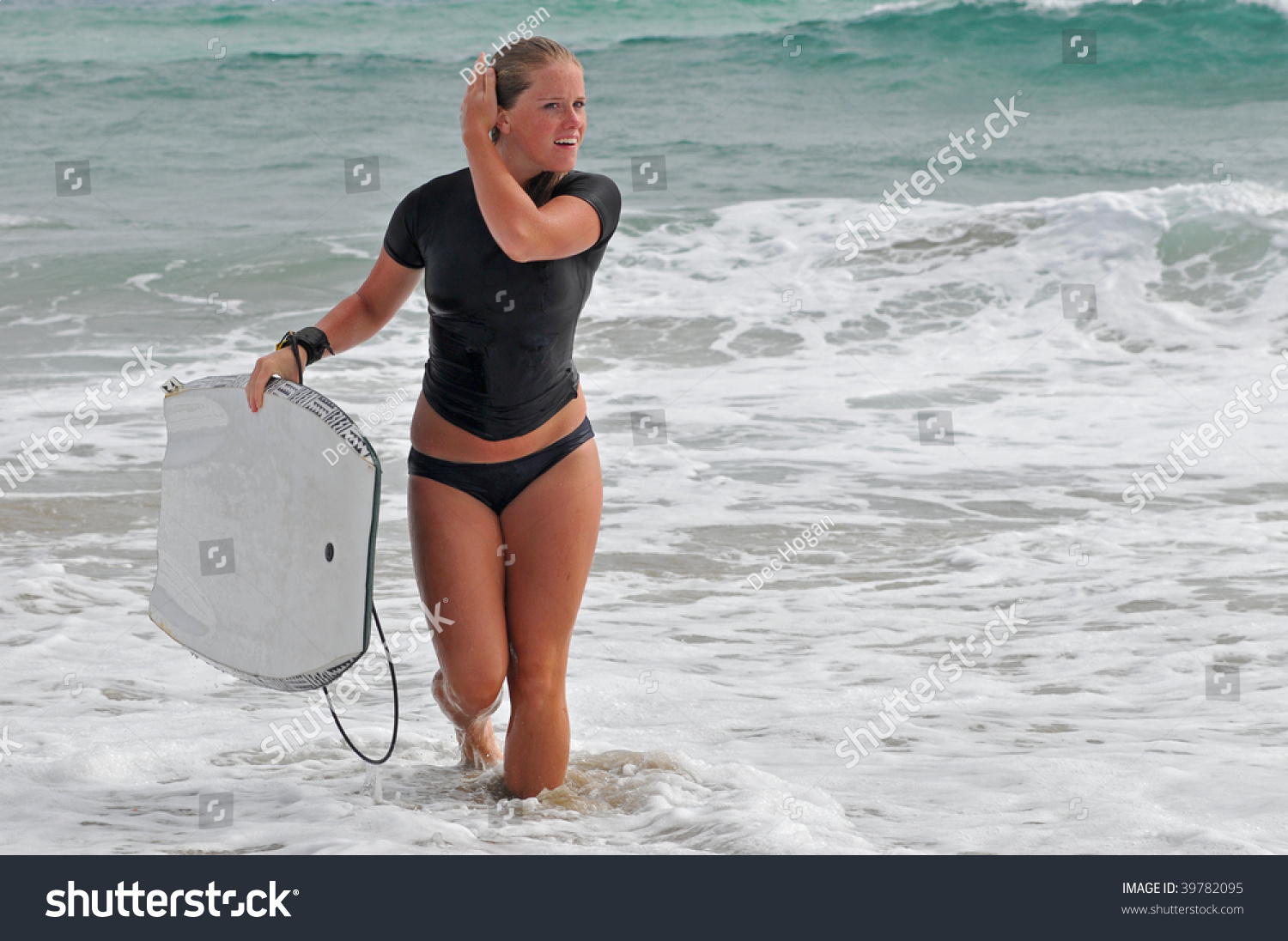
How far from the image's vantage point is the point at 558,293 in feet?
9.98

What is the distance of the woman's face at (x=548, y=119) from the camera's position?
2.89 meters

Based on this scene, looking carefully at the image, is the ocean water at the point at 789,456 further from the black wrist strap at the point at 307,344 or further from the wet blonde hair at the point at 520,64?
the wet blonde hair at the point at 520,64

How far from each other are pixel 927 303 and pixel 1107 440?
15.2ft

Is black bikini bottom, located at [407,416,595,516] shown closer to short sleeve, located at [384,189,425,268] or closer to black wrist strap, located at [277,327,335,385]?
black wrist strap, located at [277,327,335,385]

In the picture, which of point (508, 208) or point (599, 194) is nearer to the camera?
point (508, 208)

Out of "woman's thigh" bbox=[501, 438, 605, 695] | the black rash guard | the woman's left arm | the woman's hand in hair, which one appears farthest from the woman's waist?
the woman's hand in hair

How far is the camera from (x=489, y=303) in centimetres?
300

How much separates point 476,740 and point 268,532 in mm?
927

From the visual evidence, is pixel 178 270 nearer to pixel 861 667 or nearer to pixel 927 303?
pixel 927 303

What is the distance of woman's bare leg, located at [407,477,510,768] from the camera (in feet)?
10.2

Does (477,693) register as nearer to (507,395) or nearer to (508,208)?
(507,395)

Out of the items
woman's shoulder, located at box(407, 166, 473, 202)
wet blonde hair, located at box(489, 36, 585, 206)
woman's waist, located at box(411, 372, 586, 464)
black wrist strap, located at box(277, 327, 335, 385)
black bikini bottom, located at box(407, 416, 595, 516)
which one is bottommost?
black bikini bottom, located at box(407, 416, 595, 516)

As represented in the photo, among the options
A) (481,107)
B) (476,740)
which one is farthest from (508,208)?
(476,740)

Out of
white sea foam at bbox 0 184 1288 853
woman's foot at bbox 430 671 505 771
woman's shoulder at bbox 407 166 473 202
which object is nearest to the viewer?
woman's shoulder at bbox 407 166 473 202
